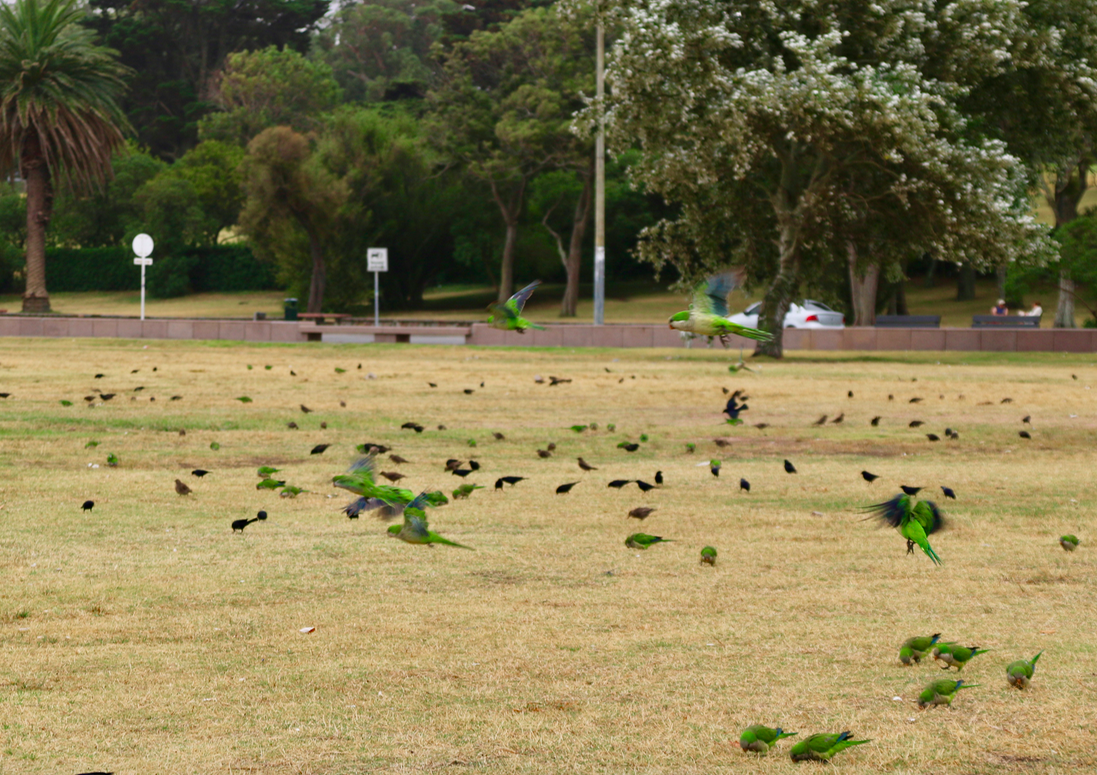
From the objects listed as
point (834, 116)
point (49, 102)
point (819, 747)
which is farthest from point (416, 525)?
point (49, 102)

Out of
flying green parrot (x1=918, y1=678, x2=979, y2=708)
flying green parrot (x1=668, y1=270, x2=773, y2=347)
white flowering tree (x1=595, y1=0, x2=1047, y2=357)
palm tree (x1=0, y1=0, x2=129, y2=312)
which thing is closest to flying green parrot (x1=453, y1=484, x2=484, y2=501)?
flying green parrot (x1=918, y1=678, x2=979, y2=708)

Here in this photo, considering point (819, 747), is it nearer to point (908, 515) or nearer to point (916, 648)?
point (908, 515)

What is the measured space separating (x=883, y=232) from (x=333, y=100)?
51127 millimetres

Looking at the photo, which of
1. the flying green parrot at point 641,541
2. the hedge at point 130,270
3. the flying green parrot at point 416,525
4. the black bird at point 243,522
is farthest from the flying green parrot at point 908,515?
the hedge at point 130,270

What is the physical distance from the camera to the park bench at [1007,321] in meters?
35.9

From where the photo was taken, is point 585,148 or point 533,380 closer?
point 533,380

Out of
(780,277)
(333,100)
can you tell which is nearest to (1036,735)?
(780,277)

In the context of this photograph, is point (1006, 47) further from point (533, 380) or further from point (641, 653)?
point (641, 653)

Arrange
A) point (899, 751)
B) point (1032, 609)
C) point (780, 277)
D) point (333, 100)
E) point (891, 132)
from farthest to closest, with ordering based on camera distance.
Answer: point (333, 100), point (780, 277), point (891, 132), point (1032, 609), point (899, 751)

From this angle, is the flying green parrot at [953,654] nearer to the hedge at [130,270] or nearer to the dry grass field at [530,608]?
the dry grass field at [530,608]

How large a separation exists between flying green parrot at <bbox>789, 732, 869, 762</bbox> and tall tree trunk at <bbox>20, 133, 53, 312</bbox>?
152 ft

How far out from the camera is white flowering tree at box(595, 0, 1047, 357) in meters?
22.5

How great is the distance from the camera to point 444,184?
188ft

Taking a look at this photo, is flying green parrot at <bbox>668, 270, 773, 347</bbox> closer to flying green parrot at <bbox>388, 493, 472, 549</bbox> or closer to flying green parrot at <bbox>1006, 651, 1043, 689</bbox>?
flying green parrot at <bbox>388, 493, 472, 549</bbox>
